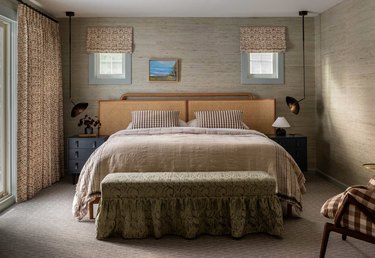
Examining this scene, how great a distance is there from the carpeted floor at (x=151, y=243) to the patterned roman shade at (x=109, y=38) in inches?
122

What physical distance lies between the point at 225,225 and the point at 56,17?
4545 millimetres

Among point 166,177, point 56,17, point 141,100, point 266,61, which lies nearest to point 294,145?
point 266,61

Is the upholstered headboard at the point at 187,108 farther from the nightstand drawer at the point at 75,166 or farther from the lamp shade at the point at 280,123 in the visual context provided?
the nightstand drawer at the point at 75,166

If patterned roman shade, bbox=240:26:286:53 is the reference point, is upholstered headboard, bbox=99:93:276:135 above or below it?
below

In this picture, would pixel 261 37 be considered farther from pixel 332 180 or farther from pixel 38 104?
pixel 38 104

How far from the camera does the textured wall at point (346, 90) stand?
4.68 metres

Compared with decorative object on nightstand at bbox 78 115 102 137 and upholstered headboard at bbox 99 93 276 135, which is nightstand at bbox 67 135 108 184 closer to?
decorative object on nightstand at bbox 78 115 102 137

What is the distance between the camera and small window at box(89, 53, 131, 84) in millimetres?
6352

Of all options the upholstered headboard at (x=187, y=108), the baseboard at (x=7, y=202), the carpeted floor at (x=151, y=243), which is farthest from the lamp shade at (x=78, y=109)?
the carpeted floor at (x=151, y=243)

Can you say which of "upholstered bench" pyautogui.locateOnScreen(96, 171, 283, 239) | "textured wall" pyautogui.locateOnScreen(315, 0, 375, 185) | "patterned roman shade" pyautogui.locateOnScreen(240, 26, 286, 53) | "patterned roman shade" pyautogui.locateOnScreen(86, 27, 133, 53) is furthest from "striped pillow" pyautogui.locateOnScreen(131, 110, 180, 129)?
"textured wall" pyautogui.locateOnScreen(315, 0, 375, 185)

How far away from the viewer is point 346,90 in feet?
17.4

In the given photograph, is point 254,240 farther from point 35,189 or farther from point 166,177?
point 35,189

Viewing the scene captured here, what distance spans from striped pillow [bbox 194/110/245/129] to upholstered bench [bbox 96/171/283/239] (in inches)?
88.3

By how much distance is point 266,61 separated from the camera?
6543 millimetres
